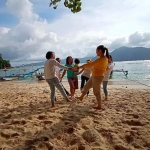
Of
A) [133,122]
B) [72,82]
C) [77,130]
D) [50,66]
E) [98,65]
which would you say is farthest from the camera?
[72,82]

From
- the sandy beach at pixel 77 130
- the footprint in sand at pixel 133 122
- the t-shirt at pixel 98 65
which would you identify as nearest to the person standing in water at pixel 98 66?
the t-shirt at pixel 98 65

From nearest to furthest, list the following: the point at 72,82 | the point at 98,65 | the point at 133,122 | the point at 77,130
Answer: the point at 77,130
the point at 133,122
the point at 98,65
the point at 72,82

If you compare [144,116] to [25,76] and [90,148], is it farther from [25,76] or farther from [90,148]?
[25,76]

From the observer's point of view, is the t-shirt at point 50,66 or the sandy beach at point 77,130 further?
the t-shirt at point 50,66

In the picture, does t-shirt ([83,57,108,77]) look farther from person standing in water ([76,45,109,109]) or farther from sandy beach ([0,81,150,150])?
sandy beach ([0,81,150,150])

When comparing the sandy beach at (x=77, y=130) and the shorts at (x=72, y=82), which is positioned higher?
the shorts at (x=72, y=82)

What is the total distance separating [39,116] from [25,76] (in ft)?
80.8

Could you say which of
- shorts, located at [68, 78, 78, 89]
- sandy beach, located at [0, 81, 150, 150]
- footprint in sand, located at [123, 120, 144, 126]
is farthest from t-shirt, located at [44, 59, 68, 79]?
footprint in sand, located at [123, 120, 144, 126]

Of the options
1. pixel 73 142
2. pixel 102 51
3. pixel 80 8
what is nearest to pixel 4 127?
pixel 73 142

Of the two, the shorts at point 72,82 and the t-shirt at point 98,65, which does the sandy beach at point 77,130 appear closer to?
the t-shirt at point 98,65

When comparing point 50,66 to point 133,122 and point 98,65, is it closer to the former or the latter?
point 98,65

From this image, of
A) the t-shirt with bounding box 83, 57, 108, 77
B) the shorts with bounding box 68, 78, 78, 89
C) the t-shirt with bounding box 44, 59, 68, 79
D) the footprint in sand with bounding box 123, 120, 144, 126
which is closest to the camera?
the footprint in sand with bounding box 123, 120, 144, 126

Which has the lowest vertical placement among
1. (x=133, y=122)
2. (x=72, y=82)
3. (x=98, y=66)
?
(x=133, y=122)

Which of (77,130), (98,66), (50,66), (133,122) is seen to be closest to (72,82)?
(50,66)
